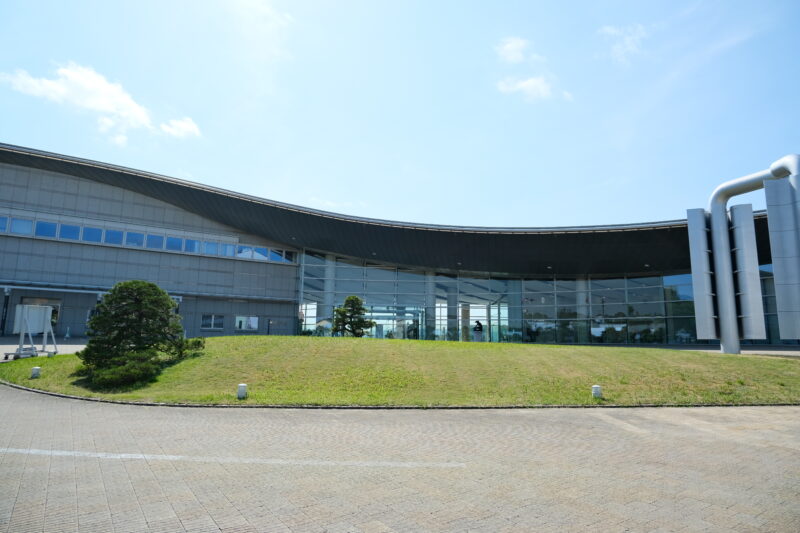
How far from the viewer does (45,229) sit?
3306cm

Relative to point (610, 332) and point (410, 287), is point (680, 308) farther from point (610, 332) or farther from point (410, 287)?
point (410, 287)

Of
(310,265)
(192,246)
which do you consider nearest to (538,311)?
(310,265)

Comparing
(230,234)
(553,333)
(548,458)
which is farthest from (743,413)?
(230,234)

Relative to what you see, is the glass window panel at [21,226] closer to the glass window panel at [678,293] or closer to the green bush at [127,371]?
the green bush at [127,371]

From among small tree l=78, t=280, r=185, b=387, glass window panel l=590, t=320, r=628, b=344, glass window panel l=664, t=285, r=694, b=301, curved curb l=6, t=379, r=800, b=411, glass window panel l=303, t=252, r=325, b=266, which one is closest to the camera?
curved curb l=6, t=379, r=800, b=411

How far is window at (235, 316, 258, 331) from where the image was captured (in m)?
37.8

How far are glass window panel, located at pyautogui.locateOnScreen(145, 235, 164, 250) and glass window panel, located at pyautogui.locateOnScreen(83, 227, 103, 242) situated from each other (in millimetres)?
3031

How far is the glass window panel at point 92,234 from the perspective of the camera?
112ft

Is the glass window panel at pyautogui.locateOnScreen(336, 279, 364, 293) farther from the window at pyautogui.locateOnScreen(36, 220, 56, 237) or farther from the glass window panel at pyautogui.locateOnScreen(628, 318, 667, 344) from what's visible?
the glass window panel at pyautogui.locateOnScreen(628, 318, 667, 344)

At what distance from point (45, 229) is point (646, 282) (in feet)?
141

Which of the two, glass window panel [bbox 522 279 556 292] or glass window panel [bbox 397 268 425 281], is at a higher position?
glass window panel [bbox 397 268 425 281]

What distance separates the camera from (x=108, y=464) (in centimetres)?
696

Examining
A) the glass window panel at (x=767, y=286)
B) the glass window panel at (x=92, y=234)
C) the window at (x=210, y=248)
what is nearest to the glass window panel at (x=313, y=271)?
the window at (x=210, y=248)

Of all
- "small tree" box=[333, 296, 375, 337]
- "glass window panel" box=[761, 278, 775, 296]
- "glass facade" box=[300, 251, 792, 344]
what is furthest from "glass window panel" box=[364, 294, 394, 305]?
"glass window panel" box=[761, 278, 775, 296]
